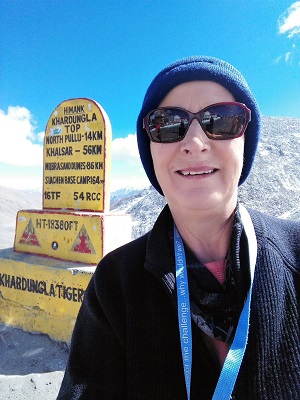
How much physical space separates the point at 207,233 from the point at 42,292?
9.89 ft

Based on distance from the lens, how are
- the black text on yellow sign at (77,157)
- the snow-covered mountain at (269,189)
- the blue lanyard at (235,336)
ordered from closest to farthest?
the blue lanyard at (235,336)
the black text on yellow sign at (77,157)
the snow-covered mountain at (269,189)

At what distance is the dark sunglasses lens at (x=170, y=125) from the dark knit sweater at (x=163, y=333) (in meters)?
0.42

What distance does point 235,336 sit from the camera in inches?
40.6

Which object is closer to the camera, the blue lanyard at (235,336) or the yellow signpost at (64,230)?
the blue lanyard at (235,336)

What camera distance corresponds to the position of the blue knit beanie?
1.22m

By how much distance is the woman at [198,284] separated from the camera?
1044 mm

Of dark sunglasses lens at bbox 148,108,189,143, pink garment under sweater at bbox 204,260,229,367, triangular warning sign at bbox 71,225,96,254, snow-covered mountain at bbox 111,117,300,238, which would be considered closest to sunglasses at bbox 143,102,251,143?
dark sunglasses lens at bbox 148,108,189,143

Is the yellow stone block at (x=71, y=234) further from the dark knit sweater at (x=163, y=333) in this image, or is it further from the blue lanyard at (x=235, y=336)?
the blue lanyard at (x=235, y=336)

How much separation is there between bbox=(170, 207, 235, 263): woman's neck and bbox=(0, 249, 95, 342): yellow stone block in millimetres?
2244

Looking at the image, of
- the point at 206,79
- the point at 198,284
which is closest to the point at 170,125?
the point at 206,79

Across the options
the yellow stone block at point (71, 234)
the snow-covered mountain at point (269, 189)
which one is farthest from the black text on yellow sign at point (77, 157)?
the snow-covered mountain at point (269, 189)

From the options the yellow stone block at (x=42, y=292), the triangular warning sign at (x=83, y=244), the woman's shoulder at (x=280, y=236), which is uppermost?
the woman's shoulder at (x=280, y=236)

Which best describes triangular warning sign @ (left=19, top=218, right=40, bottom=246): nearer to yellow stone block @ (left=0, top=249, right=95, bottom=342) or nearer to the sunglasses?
yellow stone block @ (left=0, top=249, right=95, bottom=342)

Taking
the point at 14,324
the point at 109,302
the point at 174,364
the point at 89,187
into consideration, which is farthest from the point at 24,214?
the point at 174,364
